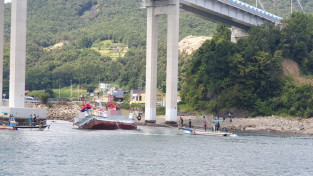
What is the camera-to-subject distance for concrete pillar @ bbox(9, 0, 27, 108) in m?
76.7

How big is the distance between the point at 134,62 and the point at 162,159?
139890 mm

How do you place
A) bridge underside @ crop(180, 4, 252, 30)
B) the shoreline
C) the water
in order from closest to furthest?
the water, the shoreline, bridge underside @ crop(180, 4, 252, 30)

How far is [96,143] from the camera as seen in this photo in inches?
2489

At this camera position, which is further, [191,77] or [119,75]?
[119,75]

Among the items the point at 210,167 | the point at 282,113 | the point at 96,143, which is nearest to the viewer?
the point at 210,167

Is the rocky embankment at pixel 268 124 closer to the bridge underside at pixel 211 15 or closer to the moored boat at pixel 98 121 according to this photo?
the moored boat at pixel 98 121

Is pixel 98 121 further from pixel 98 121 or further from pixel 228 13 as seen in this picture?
pixel 228 13

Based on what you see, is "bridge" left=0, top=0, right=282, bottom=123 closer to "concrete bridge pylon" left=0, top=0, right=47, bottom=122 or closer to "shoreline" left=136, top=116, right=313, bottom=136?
"concrete bridge pylon" left=0, top=0, right=47, bottom=122

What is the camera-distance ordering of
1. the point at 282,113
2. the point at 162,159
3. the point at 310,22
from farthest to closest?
the point at 310,22 < the point at 282,113 < the point at 162,159

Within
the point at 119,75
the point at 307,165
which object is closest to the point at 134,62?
the point at 119,75

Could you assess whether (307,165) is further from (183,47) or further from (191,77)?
(183,47)

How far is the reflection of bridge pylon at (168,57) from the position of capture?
98.2 m

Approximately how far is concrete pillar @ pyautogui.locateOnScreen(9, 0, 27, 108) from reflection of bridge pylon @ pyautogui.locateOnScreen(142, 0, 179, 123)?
2782 centimetres

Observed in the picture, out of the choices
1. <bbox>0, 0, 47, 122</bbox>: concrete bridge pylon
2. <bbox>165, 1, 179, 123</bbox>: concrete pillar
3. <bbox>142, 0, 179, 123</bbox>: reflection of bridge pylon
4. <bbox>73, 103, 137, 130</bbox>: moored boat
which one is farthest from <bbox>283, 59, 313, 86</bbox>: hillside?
<bbox>0, 0, 47, 122</bbox>: concrete bridge pylon
